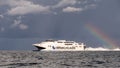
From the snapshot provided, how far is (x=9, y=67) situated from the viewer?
2975 inches

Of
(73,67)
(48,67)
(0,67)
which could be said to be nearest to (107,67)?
(73,67)

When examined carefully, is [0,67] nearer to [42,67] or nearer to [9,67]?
[9,67]

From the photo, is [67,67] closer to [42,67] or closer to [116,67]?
[42,67]

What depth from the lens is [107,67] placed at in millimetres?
75812

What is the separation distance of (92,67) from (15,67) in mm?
18169

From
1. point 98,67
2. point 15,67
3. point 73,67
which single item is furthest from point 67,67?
point 15,67

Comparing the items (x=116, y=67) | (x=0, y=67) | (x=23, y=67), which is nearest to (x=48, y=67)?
(x=23, y=67)

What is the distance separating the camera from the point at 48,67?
2970 inches

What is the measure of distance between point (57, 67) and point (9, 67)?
36.9ft

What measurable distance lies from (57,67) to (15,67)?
33.2 feet

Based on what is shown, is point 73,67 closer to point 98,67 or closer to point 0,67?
point 98,67

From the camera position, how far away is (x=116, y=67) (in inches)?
2960

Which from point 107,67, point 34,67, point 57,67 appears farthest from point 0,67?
point 107,67

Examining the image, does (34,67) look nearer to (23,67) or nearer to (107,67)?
(23,67)
